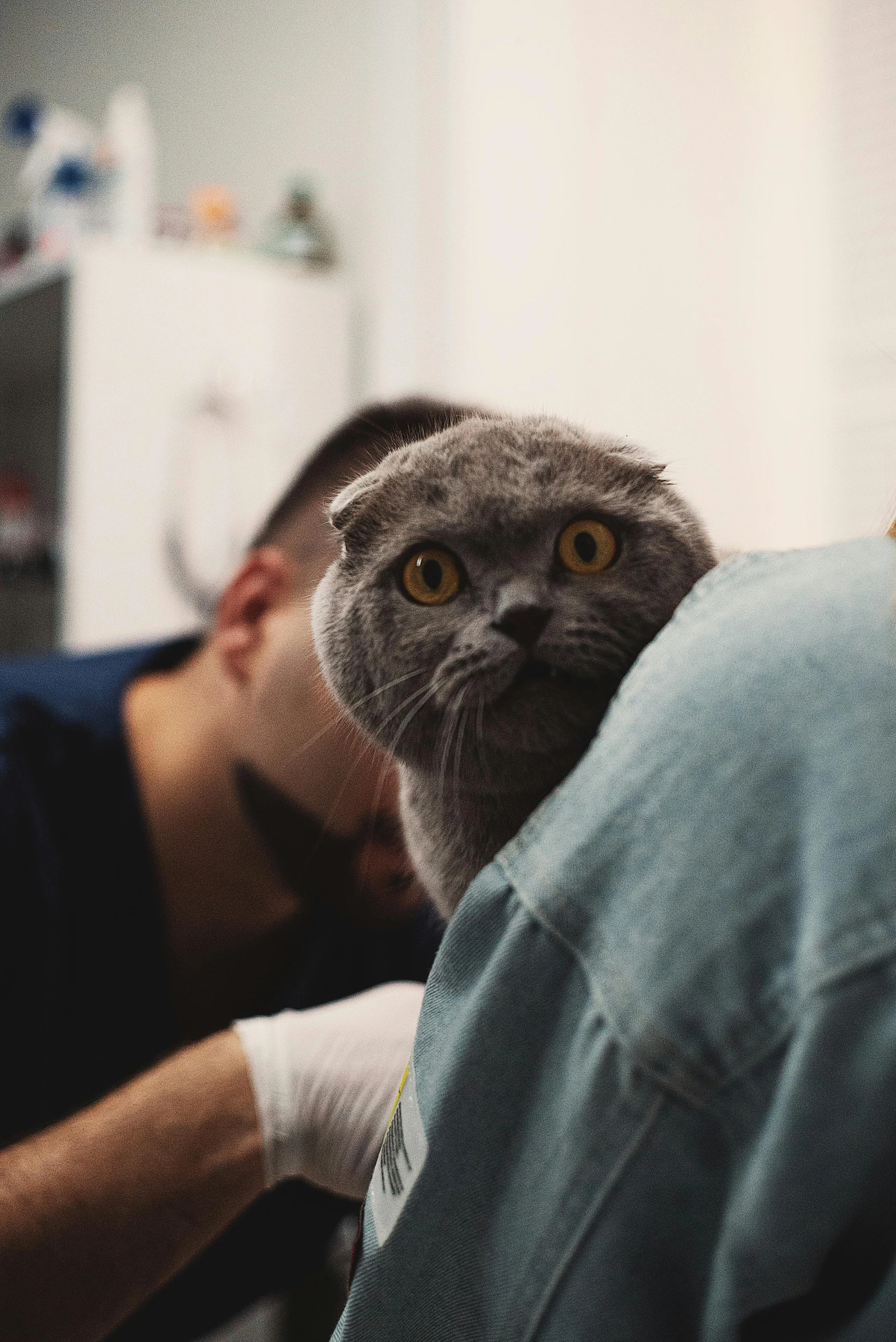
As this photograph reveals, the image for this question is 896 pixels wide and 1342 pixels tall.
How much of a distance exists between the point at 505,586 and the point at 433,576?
0.02 meters

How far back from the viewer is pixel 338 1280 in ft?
1.36

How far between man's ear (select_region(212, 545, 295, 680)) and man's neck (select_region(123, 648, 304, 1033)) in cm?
11

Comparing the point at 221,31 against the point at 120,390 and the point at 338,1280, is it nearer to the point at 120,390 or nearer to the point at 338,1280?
the point at 120,390

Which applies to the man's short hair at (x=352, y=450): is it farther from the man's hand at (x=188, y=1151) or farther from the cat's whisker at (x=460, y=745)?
the man's hand at (x=188, y=1151)

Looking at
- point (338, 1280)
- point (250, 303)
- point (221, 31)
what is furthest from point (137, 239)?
point (338, 1280)

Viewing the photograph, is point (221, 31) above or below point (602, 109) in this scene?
above

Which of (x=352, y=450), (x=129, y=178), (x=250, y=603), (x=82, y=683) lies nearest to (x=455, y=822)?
(x=352, y=450)

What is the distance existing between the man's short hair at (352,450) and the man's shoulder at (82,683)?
425 mm

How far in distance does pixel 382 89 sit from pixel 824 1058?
2.56ft

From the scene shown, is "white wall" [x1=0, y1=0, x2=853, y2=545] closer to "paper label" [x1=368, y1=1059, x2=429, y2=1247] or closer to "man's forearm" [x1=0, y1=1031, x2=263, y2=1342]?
"paper label" [x1=368, y1=1059, x2=429, y2=1247]

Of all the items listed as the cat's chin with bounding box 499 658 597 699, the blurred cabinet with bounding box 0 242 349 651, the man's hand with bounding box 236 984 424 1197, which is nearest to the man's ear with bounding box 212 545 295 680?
the man's hand with bounding box 236 984 424 1197

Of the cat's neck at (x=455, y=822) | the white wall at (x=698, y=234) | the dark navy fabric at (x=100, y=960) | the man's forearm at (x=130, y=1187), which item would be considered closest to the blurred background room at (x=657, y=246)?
the white wall at (x=698, y=234)

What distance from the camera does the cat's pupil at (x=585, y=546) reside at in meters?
0.28

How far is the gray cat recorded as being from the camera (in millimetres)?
272
